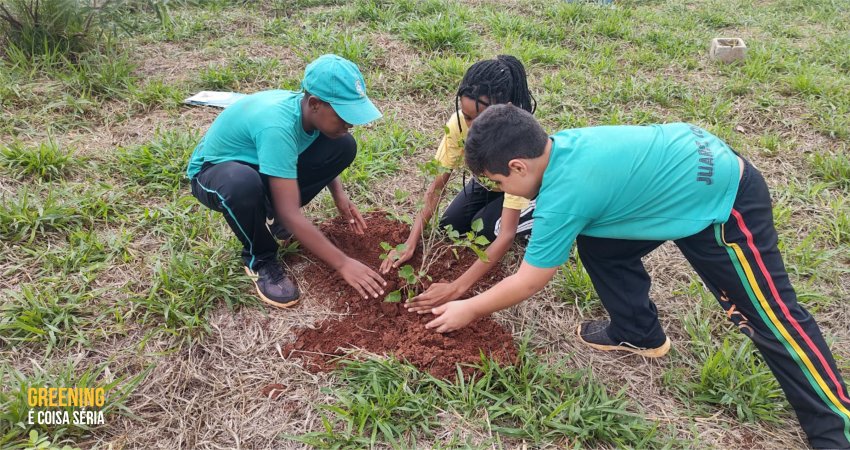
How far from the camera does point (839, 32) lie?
5.79 metres

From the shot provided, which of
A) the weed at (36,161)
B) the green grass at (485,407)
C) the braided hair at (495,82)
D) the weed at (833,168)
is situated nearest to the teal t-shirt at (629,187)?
the braided hair at (495,82)

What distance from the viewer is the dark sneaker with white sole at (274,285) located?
2377 mm

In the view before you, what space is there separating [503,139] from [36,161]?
284 centimetres

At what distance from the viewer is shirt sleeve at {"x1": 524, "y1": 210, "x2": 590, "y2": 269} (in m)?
1.67

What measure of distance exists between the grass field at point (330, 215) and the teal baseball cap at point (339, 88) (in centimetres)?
60

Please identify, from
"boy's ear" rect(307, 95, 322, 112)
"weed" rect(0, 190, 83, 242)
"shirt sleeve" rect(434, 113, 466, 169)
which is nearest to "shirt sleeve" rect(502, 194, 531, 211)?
"shirt sleeve" rect(434, 113, 466, 169)

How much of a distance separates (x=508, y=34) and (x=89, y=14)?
3.60 metres

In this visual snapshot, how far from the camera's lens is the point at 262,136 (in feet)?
7.06

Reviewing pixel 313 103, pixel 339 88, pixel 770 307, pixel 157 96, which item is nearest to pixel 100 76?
pixel 157 96

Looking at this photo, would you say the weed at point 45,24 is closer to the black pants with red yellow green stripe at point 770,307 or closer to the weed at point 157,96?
the weed at point 157,96

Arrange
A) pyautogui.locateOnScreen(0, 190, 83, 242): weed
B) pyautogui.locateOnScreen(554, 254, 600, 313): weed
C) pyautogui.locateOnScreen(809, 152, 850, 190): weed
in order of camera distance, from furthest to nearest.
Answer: pyautogui.locateOnScreen(809, 152, 850, 190): weed, pyautogui.locateOnScreen(0, 190, 83, 242): weed, pyautogui.locateOnScreen(554, 254, 600, 313): weed

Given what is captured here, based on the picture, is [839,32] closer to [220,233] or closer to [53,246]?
[220,233]

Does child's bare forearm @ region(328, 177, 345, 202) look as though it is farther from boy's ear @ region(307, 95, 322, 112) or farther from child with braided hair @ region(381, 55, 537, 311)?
boy's ear @ region(307, 95, 322, 112)

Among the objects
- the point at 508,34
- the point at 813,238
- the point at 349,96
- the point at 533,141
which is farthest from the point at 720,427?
the point at 508,34
